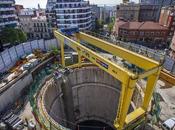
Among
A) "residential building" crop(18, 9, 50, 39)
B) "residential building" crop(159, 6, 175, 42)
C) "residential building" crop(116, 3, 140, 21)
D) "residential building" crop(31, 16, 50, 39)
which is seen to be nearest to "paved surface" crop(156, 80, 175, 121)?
"residential building" crop(159, 6, 175, 42)

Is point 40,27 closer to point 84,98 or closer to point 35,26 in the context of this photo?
point 35,26

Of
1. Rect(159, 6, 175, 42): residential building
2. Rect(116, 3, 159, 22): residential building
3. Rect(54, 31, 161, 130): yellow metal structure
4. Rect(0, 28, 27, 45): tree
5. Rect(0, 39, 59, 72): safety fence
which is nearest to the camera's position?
Rect(54, 31, 161, 130): yellow metal structure

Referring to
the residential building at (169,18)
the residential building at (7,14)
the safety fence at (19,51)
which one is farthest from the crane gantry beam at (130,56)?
the residential building at (169,18)

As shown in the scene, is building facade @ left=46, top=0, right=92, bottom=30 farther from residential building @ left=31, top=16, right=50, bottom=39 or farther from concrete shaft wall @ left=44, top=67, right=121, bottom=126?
concrete shaft wall @ left=44, top=67, right=121, bottom=126

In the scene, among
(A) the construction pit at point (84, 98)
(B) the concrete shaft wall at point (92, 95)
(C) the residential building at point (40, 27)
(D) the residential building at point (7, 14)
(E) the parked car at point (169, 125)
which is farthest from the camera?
(C) the residential building at point (40, 27)

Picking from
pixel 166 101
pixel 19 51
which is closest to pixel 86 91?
pixel 166 101

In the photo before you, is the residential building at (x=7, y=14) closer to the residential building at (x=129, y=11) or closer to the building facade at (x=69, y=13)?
the building facade at (x=69, y=13)

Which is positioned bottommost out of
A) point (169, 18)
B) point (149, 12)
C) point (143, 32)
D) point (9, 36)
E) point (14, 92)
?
point (14, 92)
